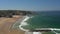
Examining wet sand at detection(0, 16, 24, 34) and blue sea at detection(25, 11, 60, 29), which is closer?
wet sand at detection(0, 16, 24, 34)

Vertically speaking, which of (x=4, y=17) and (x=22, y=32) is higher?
(x=4, y=17)

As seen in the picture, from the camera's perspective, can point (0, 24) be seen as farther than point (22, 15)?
No

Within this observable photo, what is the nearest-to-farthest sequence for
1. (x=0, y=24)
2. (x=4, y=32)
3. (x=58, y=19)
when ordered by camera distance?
(x=4, y=32) → (x=0, y=24) → (x=58, y=19)

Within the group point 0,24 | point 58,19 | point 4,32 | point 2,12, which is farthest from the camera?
point 58,19

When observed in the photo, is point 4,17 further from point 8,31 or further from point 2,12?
point 8,31

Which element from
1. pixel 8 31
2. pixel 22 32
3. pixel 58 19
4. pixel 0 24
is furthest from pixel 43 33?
pixel 58 19

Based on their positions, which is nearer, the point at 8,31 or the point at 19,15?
the point at 8,31

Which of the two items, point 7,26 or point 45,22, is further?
point 45,22

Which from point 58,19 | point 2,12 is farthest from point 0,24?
point 58,19

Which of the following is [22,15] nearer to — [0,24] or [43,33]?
[0,24]

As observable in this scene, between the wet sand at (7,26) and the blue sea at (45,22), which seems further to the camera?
the blue sea at (45,22)
